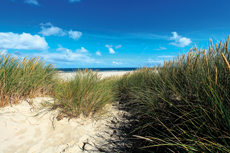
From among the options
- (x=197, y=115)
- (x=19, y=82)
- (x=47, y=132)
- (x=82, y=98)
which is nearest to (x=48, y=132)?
(x=47, y=132)

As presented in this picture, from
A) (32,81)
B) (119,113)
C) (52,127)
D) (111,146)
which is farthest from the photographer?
(119,113)

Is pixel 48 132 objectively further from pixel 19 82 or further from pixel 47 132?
pixel 19 82

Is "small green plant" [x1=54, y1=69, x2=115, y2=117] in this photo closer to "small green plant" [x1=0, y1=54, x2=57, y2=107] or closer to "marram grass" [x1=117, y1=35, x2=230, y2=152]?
"small green plant" [x1=0, y1=54, x2=57, y2=107]

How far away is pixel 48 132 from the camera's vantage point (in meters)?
2.44

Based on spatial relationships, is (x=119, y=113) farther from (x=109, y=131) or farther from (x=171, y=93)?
(x=171, y=93)

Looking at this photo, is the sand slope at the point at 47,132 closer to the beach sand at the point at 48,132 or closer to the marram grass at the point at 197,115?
the beach sand at the point at 48,132

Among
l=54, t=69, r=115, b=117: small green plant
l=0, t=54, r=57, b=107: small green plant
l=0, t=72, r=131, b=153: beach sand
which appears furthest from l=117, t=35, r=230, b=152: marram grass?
l=0, t=54, r=57, b=107: small green plant

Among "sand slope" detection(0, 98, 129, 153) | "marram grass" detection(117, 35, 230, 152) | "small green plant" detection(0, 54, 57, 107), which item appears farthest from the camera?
"small green plant" detection(0, 54, 57, 107)

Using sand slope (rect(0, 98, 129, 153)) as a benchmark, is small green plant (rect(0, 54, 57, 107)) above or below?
above

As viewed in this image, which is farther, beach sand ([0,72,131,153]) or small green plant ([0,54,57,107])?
small green plant ([0,54,57,107])

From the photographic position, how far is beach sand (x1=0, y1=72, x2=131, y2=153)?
206 cm

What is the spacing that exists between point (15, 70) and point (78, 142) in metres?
2.35

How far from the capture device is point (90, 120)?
2943mm

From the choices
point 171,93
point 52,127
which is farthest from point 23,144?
point 171,93
